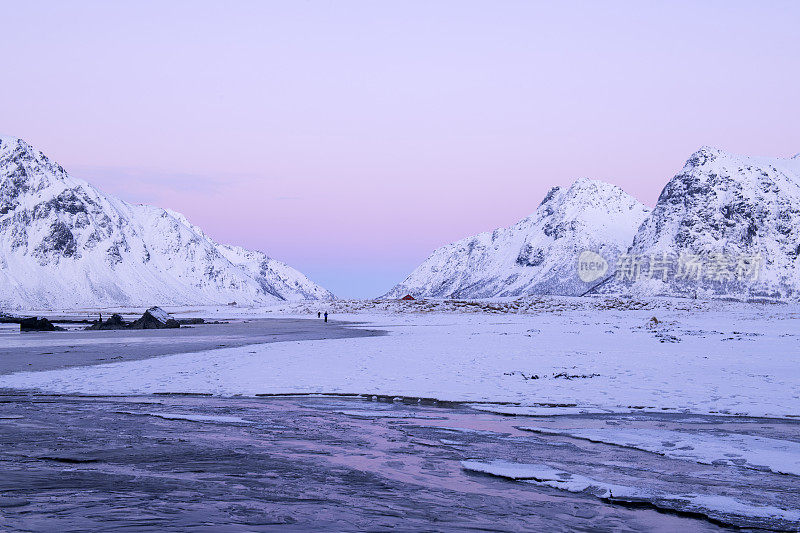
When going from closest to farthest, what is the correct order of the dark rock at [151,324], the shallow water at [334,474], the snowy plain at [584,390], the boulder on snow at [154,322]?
the shallow water at [334,474], the snowy plain at [584,390], the dark rock at [151,324], the boulder on snow at [154,322]

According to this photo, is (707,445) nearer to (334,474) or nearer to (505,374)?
(334,474)

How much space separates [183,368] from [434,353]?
9895mm

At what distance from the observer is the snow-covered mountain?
560 feet

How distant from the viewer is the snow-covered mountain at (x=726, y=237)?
170625 millimetres

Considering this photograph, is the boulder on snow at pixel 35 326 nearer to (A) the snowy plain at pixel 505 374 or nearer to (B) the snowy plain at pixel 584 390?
(B) the snowy plain at pixel 584 390

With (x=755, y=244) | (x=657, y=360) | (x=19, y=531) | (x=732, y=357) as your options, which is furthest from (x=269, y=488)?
(x=755, y=244)

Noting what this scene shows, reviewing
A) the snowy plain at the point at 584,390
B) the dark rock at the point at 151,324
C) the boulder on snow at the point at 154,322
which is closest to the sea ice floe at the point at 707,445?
the snowy plain at the point at 584,390

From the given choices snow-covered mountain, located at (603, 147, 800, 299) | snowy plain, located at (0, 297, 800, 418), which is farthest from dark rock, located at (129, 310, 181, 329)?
snow-covered mountain, located at (603, 147, 800, 299)

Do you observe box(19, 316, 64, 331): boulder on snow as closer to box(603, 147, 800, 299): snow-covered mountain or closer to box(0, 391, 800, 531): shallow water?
box(0, 391, 800, 531): shallow water

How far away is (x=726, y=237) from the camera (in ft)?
597

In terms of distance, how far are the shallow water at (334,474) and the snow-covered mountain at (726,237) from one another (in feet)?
551

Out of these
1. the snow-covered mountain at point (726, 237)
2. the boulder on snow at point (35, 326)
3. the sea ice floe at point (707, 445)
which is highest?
the snow-covered mountain at point (726, 237)

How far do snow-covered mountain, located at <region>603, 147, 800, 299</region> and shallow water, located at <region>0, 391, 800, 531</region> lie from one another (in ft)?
551

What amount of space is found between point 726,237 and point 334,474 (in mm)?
191881
